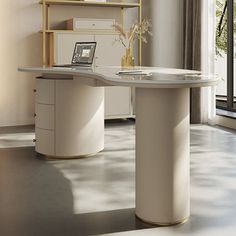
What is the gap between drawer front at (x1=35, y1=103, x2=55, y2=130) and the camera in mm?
3826

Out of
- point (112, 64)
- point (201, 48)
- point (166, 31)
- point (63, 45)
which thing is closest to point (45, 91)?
point (63, 45)

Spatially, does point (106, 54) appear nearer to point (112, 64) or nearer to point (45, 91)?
point (112, 64)

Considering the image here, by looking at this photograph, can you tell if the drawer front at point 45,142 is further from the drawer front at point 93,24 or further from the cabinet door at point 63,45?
the drawer front at point 93,24

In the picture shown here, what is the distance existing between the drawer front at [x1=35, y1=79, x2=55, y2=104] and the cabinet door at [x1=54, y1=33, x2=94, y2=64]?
151 cm

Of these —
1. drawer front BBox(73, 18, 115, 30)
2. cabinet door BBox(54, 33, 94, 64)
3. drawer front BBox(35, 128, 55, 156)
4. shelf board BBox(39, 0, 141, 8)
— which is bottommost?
drawer front BBox(35, 128, 55, 156)

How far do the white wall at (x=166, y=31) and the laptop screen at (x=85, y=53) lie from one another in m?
2.23

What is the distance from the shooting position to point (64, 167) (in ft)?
11.9

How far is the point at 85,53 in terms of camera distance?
3.97 metres

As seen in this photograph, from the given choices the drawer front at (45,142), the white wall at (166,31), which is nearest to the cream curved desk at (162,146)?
the drawer front at (45,142)

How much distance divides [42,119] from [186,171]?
1806 mm

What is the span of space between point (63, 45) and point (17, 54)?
65 centimetres

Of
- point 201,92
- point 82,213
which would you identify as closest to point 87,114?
point 82,213

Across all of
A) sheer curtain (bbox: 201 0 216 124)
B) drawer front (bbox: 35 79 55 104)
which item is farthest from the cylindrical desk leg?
sheer curtain (bbox: 201 0 216 124)

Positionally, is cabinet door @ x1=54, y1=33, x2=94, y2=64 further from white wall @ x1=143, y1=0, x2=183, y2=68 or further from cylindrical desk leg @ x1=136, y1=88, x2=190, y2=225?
cylindrical desk leg @ x1=136, y1=88, x2=190, y2=225
